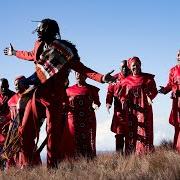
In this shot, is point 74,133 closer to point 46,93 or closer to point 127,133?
point 127,133

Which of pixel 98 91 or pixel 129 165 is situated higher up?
pixel 98 91

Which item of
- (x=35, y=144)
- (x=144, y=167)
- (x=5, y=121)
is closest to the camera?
(x=144, y=167)

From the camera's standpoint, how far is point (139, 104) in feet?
43.4

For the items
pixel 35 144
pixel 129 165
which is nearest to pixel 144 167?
pixel 129 165

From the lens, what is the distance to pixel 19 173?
891cm

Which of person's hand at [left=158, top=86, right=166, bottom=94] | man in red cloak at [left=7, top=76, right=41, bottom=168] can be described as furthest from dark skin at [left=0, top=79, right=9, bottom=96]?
person's hand at [left=158, top=86, right=166, bottom=94]

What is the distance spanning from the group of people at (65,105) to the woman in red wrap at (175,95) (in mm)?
16

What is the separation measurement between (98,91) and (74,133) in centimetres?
109

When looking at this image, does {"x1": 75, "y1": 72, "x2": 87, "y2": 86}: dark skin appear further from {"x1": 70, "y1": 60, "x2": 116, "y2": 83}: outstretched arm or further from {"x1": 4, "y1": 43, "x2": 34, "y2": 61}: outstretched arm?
{"x1": 70, "y1": 60, "x2": 116, "y2": 83}: outstretched arm

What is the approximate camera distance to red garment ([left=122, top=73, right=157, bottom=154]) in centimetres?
1302

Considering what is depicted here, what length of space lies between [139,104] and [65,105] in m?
3.20

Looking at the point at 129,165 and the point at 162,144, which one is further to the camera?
the point at 162,144

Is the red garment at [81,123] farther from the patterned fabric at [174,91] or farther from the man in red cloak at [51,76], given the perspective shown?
the man in red cloak at [51,76]

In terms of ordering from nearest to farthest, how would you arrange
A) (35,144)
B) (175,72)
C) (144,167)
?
(144,167)
(35,144)
(175,72)
